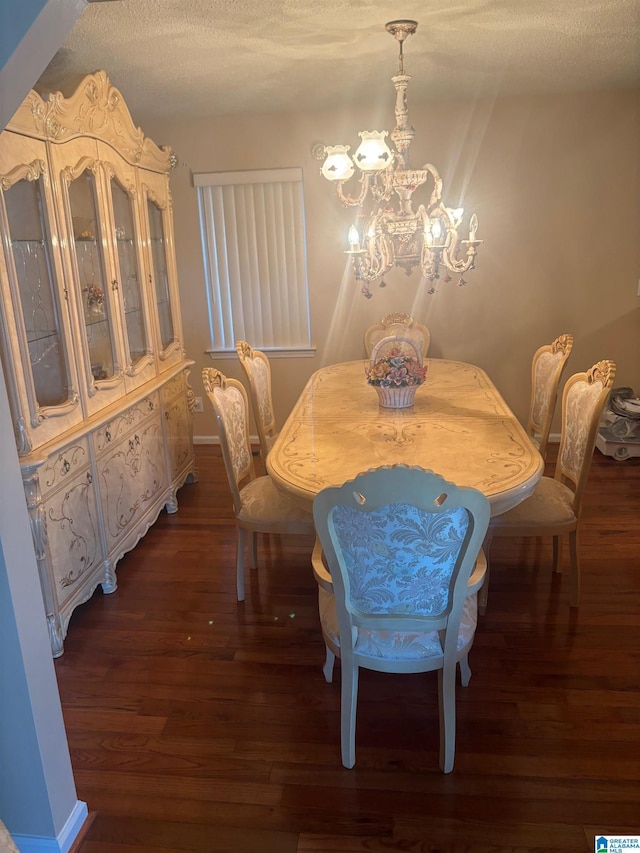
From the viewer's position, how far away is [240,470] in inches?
111

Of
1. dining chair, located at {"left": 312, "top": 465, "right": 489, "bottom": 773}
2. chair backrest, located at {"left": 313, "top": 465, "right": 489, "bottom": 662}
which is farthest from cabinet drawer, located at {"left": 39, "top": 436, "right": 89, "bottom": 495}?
chair backrest, located at {"left": 313, "top": 465, "right": 489, "bottom": 662}

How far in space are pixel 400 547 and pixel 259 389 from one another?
1863 millimetres

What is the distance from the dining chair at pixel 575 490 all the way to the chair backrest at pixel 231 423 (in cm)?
109

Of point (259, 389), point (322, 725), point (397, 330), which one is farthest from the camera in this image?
point (397, 330)

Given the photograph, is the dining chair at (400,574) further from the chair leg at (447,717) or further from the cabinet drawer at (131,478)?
the cabinet drawer at (131,478)

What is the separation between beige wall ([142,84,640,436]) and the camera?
416 centimetres

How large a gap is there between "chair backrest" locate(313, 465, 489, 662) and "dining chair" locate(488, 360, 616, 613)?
751 millimetres

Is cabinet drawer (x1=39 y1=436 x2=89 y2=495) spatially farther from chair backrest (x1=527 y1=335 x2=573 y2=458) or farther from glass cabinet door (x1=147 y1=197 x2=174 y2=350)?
chair backrest (x1=527 y1=335 x2=573 y2=458)

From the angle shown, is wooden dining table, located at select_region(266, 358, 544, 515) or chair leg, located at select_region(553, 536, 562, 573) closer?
wooden dining table, located at select_region(266, 358, 544, 515)

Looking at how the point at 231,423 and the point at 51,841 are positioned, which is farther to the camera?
the point at 231,423

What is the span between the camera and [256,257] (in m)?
4.59

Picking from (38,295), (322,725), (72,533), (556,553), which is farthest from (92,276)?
(556,553)

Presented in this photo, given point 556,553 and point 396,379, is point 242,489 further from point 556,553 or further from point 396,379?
point 556,553

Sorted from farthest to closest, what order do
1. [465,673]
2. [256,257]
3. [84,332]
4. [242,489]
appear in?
[256,257] → [242,489] → [84,332] → [465,673]
